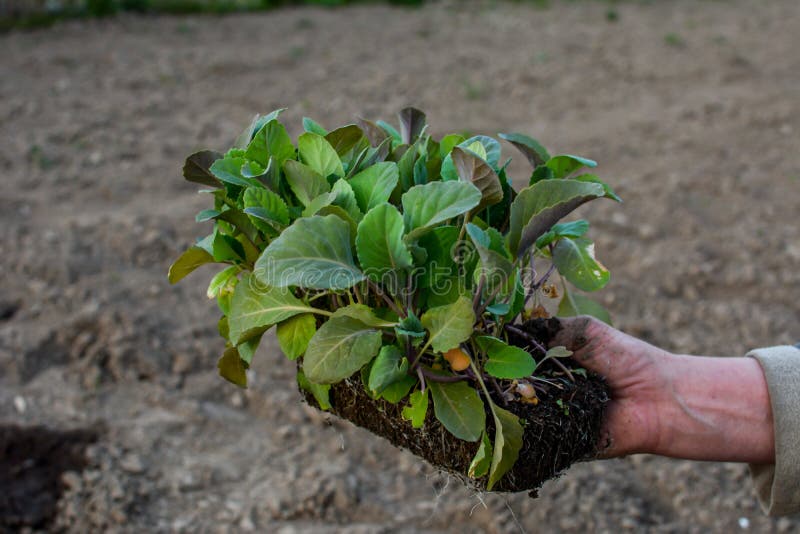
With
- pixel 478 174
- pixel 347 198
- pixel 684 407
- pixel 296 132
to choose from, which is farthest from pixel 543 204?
pixel 296 132

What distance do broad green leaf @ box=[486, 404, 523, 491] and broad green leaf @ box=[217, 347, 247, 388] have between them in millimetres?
512

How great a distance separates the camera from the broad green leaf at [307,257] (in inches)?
51.3

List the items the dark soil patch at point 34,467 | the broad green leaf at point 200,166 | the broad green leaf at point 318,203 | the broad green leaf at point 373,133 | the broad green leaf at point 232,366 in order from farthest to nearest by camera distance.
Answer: the dark soil patch at point 34,467
the broad green leaf at point 373,133
the broad green leaf at point 232,366
the broad green leaf at point 200,166
the broad green leaf at point 318,203

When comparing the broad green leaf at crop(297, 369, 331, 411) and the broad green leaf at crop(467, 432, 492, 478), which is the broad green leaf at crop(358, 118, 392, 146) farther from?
the broad green leaf at crop(467, 432, 492, 478)

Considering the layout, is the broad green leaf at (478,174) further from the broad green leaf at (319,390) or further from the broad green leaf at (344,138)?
the broad green leaf at (319,390)

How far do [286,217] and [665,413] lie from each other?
33.3 inches

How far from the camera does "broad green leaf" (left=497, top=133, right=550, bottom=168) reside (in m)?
1.52

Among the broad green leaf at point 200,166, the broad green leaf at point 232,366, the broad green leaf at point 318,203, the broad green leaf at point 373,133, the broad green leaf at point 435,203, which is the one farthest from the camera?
the broad green leaf at point 373,133

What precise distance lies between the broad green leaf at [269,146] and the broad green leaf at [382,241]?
0.29 metres

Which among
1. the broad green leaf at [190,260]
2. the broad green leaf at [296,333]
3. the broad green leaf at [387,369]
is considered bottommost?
the broad green leaf at [296,333]

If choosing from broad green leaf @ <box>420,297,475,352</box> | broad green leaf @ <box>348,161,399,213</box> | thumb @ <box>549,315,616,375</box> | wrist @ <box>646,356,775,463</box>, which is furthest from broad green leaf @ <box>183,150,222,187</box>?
wrist @ <box>646,356,775,463</box>

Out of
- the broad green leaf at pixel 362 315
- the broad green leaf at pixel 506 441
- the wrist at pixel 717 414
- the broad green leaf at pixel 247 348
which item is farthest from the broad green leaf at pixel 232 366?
the wrist at pixel 717 414

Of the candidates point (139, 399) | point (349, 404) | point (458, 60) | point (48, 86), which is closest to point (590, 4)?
point (458, 60)

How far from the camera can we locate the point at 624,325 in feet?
10.0
